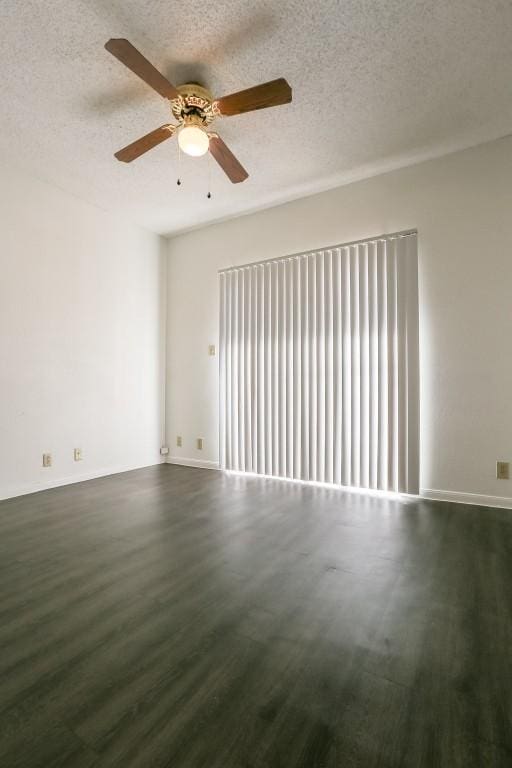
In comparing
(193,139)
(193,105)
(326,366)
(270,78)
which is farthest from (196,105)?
(326,366)

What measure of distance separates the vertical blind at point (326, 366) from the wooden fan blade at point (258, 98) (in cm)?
174

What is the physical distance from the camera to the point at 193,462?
4.70 m

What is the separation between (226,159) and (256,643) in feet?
9.40

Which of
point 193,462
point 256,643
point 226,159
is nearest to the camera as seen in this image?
point 256,643

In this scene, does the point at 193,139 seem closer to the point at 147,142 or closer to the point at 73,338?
the point at 147,142

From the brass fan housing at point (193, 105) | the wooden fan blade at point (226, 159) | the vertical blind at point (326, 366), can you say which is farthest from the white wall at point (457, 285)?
the brass fan housing at point (193, 105)

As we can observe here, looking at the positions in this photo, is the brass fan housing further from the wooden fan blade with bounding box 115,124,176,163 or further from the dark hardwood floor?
the dark hardwood floor

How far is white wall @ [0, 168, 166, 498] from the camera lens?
336cm

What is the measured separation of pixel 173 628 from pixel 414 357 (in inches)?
107

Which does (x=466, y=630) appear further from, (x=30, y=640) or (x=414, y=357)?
(x=414, y=357)

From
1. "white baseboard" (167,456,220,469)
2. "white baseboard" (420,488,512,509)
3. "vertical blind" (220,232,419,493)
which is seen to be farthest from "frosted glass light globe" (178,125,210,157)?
"white baseboard" (167,456,220,469)

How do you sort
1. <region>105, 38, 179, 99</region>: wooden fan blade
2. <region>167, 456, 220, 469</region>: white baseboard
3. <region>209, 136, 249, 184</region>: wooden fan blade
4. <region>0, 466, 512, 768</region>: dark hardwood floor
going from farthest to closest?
<region>167, 456, 220, 469</region>: white baseboard, <region>209, 136, 249, 184</region>: wooden fan blade, <region>105, 38, 179, 99</region>: wooden fan blade, <region>0, 466, 512, 768</region>: dark hardwood floor

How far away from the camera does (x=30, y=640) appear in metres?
1.43

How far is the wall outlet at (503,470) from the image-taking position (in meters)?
2.92
